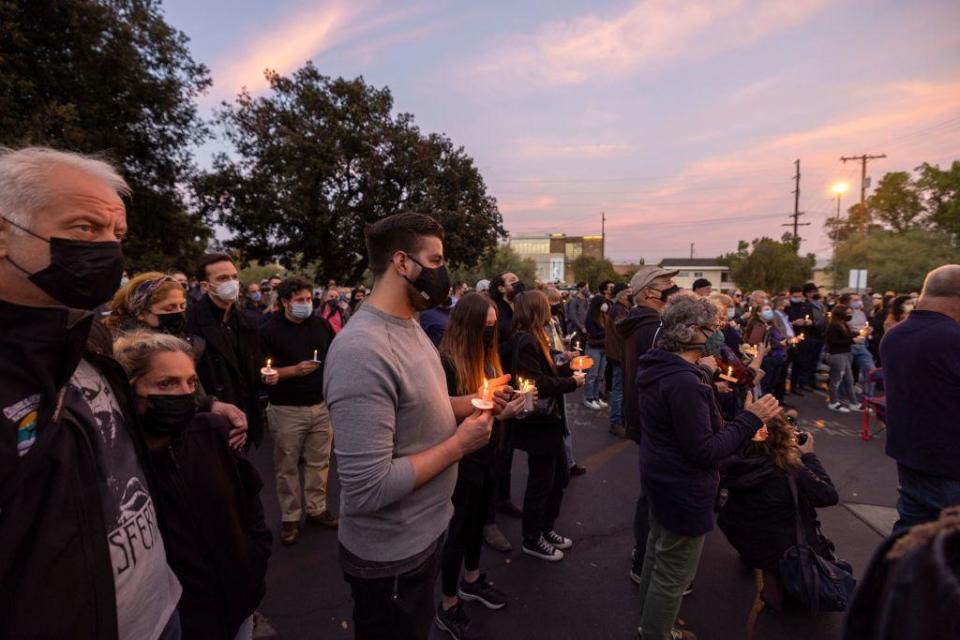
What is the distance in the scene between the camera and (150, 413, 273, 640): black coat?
1755mm

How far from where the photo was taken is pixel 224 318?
3.61 m

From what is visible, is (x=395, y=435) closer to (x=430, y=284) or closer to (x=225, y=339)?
(x=430, y=284)

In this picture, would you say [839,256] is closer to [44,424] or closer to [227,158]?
[227,158]

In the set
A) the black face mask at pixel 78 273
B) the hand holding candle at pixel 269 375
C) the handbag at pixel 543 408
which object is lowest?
the handbag at pixel 543 408

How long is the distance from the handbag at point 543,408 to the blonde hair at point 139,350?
2.40 m

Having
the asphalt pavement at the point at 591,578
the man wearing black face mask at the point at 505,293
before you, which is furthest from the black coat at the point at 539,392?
the man wearing black face mask at the point at 505,293

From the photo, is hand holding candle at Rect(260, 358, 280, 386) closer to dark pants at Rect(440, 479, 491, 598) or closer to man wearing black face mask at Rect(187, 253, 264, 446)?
man wearing black face mask at Rect(187, 253, 264, 446)

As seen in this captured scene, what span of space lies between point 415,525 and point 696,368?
5.75 ft

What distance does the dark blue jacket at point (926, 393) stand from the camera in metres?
Result: 2.80

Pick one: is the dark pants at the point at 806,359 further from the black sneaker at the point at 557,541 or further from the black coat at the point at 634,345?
the black sneaker at the point at 557,541

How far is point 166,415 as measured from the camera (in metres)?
1.71

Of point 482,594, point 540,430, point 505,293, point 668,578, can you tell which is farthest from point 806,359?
point 482,594

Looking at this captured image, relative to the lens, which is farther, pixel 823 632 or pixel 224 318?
pixel 224 318

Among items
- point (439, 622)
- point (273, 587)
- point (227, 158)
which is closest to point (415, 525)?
point (439, 622)
